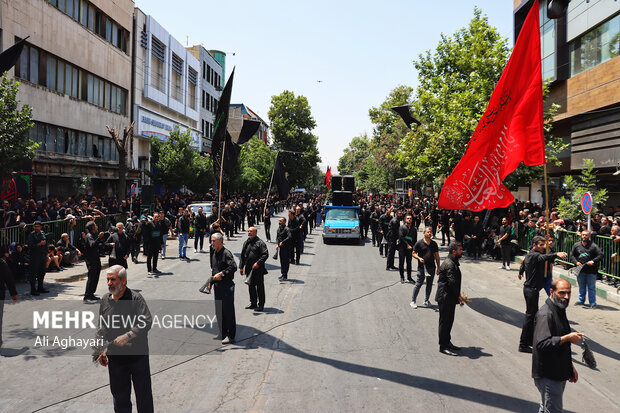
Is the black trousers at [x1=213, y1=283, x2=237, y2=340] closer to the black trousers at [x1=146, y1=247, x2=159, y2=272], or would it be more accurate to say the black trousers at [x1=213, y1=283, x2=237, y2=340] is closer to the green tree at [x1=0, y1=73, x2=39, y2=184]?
the black trousers at [x1=146, y1=247, x2=159, y2=272]

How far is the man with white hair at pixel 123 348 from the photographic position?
15.1ft

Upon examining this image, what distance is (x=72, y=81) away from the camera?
28578 millimetres

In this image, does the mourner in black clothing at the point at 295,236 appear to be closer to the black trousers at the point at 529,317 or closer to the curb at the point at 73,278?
the curb at the point at 73,278

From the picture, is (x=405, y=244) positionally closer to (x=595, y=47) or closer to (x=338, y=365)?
(x=338, y=365)

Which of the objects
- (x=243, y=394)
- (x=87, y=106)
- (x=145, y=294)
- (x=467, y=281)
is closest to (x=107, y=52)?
(x=87, y=106)

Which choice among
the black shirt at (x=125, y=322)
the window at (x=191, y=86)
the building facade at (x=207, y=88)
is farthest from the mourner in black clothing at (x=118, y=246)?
the building facade at (x=207, y=88)

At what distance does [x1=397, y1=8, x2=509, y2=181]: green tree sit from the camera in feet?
67.5

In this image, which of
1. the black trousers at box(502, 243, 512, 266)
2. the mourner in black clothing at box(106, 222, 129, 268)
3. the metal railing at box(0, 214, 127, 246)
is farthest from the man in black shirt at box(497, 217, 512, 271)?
the metal railing at box(0, 214, 127, 246)

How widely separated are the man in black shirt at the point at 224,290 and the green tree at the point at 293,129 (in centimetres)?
6847

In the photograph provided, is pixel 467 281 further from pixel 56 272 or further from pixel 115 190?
pixel 115 190

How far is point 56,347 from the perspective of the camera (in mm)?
7258

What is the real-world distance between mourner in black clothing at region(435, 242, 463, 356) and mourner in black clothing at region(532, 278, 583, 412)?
265 centimetres

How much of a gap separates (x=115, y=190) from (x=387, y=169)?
3030 cm

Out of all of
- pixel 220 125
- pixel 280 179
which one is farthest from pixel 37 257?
pixel 280 179
